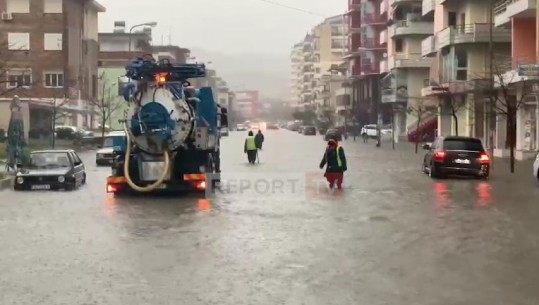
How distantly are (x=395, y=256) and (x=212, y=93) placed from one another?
13.3 meters

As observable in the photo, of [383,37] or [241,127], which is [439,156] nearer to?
[383,37]

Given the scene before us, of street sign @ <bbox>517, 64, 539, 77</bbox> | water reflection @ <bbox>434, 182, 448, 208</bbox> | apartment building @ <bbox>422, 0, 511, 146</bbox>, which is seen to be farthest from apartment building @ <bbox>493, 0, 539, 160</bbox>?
water reflection @ <bbox>434, 182, 448, 208</bbox>

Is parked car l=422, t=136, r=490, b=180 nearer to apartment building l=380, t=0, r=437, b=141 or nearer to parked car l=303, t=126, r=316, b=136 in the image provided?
apartment building l=380, t=0, r=437, b=141

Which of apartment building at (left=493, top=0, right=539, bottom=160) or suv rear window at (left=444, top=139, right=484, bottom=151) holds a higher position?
apartment building at (left=493, top=0, right=539, bottom=160)

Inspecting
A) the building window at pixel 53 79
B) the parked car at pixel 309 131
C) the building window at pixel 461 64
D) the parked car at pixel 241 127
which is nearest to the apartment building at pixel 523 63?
the building window at pixel 461 64

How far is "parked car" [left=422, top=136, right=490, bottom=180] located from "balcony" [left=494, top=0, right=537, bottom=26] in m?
12.6

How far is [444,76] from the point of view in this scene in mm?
60375

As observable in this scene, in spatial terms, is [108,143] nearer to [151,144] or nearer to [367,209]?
[151,144]

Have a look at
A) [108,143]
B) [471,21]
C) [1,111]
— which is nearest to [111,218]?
[108,143]

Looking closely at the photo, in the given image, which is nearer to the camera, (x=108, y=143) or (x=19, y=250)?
(x=19, y=250)

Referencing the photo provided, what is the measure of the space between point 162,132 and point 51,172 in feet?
17.8

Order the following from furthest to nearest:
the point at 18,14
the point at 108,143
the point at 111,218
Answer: the point at 18,14, the point at 108,143, the point at 111,218

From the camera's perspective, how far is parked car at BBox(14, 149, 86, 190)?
2614 cm

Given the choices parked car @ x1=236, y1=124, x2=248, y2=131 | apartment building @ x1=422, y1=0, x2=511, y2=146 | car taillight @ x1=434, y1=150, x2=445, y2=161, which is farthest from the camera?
parked car @ x1=236, y1=124, x2=248, y2=131
